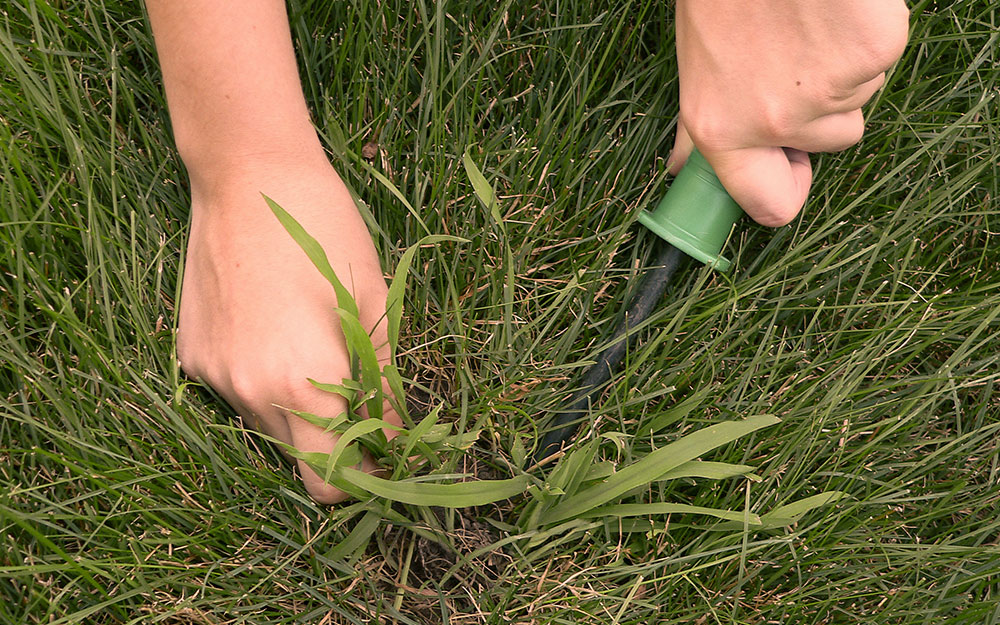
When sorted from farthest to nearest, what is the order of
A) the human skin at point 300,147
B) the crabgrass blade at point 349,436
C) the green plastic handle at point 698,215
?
the green plastic handle at point 698,215, the human skin at point 300,147, the crabgrass blade at point 349,436

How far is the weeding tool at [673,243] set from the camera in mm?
1071

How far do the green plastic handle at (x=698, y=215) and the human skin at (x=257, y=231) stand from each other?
381 millimetres

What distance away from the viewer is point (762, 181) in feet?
3.41

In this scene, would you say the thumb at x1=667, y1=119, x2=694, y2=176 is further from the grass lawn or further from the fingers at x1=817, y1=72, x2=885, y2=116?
the fingers at x1=817, y1=72, x2=885, y2=116

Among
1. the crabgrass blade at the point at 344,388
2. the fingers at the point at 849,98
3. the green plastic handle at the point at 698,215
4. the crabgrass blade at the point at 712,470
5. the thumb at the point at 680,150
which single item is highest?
the fingers at the point at 849,98

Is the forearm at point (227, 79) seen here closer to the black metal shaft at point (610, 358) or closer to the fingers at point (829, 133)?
the black metal shaft at point (610, 358)

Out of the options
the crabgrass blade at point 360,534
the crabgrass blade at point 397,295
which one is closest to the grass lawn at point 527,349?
the crabgrass blade at point 360,534

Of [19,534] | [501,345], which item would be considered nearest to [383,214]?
[501,345]

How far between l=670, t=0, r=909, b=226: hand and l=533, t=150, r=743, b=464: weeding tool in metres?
0.03

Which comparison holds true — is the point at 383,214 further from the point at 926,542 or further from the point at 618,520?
the point at 926,542

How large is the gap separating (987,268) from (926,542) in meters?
0.41

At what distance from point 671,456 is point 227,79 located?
678 millimetres

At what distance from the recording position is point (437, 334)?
1.10 metres

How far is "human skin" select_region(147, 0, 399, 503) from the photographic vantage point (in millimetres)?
970
